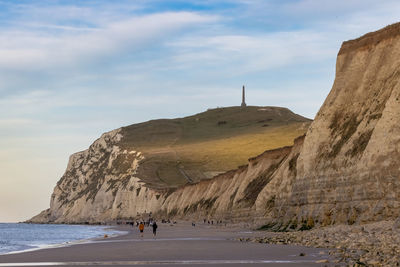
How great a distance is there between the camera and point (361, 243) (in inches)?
894

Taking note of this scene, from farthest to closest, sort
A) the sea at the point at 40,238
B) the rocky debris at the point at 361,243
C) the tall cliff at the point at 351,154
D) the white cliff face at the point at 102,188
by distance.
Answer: the white cliff face at the point at 102,188
the sea at the point at 40,238
the tall cliff at the point at 351,154
the rocky debris at the point at 361,243

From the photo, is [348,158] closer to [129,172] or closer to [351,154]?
[351,154]

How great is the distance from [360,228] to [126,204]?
381 ft

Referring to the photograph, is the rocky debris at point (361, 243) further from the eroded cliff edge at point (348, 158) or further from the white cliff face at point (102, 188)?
the white cliff face at point (102, 188)

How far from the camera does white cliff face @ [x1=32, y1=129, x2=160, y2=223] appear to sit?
465ft

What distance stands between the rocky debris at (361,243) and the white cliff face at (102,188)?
100m

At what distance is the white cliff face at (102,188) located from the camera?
142 m

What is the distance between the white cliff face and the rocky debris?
10029 centimetres

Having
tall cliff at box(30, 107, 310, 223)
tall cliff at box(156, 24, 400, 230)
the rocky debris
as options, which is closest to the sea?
the rocky debris

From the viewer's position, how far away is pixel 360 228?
29.5 m

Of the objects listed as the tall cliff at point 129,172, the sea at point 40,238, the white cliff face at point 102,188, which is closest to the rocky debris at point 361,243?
the sea at point 40,238

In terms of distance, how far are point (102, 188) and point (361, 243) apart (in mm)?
143998

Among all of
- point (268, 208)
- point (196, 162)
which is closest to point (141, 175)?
point (196, 162)

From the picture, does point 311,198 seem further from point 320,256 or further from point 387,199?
point 320,256
